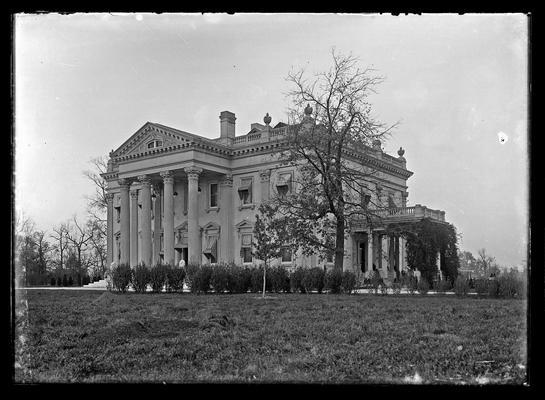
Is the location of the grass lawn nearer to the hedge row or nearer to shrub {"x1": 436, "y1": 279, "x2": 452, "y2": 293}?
shrub {"x1": 436, "y1": 279, "x2": 452, "y2": 293}

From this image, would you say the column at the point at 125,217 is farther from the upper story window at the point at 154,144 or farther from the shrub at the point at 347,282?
the shrub at the point at 347,282

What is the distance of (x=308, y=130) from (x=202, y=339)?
17.1 meters

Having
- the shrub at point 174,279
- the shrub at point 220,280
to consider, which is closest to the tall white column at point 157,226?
the shrub at point 174,279

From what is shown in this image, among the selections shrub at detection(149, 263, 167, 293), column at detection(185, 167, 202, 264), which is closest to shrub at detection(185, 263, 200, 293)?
shrub at detection(149, 263, 167, 293)

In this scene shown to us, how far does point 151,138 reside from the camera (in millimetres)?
36750

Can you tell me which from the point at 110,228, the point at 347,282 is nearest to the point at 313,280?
the point at 347,282

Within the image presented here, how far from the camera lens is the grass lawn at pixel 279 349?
4949 mm

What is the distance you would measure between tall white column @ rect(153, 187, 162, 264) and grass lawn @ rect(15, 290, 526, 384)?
90.5 ft

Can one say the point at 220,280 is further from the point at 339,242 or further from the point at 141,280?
the point at 339,242

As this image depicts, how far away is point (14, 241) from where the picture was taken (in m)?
2.03

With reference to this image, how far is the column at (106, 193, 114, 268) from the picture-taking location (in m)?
43.2

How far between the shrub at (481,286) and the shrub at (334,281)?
503 cm

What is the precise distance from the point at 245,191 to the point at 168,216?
18.3 ft
